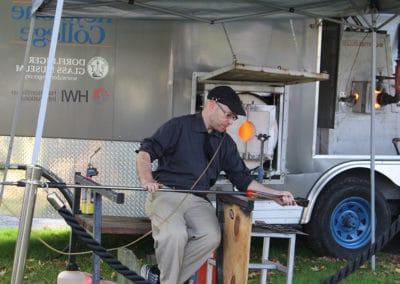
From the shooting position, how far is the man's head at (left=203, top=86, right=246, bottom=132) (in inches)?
163

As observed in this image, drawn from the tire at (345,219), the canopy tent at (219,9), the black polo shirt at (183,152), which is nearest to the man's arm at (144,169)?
the black polo shirt at (183,152)

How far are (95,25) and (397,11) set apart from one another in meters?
2.69

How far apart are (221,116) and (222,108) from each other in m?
0.05

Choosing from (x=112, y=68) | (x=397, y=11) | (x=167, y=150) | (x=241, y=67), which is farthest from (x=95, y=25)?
(x=397, y=11)

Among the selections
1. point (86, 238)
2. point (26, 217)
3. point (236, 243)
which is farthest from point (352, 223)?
point (26, 217)

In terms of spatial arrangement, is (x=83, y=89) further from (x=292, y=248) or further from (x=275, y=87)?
(x=292, y=248)

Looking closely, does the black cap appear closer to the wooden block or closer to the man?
the man

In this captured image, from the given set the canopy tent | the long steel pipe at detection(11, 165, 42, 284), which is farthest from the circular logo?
the long steel pipe at detection(11, 165, 42, 284)

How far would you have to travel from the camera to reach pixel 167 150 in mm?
4223

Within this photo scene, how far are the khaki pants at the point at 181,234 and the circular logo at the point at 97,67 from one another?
1.98 metres

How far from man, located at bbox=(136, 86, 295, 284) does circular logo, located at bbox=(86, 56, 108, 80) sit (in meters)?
1.71

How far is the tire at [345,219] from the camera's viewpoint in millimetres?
6223

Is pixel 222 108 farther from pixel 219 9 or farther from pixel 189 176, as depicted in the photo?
pixel 219 9

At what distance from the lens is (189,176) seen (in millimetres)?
4211
